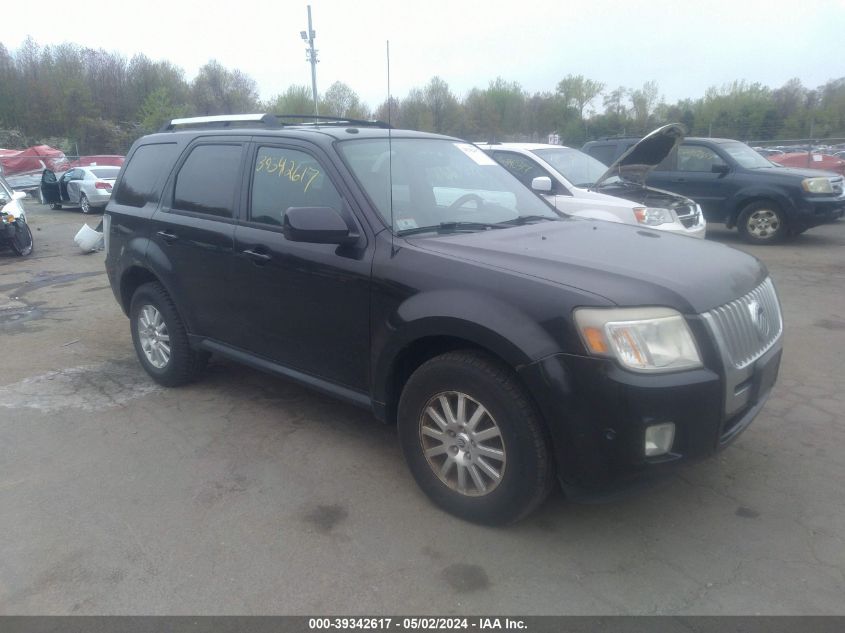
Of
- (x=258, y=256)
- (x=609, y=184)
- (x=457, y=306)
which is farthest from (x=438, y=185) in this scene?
(x=609, y=184)

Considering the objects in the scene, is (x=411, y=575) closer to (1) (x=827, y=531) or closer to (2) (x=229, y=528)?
(2) (x=229, y=528)

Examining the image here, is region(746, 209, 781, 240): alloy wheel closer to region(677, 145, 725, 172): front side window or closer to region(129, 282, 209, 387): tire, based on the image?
region(677, 145, 725, 172): front side window

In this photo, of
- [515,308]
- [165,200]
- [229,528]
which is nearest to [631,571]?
[515,308]

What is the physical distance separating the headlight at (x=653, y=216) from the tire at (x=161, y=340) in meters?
5.28

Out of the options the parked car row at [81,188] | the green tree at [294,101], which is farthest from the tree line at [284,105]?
the parked car row at [81,188]

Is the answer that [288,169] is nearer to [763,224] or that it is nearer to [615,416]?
[615,416]

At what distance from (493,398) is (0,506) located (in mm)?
2721

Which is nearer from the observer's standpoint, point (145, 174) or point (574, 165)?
point (145, 174)

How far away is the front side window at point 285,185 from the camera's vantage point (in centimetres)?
394

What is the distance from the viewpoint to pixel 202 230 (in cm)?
457

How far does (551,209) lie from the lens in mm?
4551

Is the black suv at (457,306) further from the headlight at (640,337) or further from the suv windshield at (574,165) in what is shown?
the suv windshield at (574,165)

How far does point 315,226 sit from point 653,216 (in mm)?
5793

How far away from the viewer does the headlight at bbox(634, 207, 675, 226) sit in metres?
8.07
